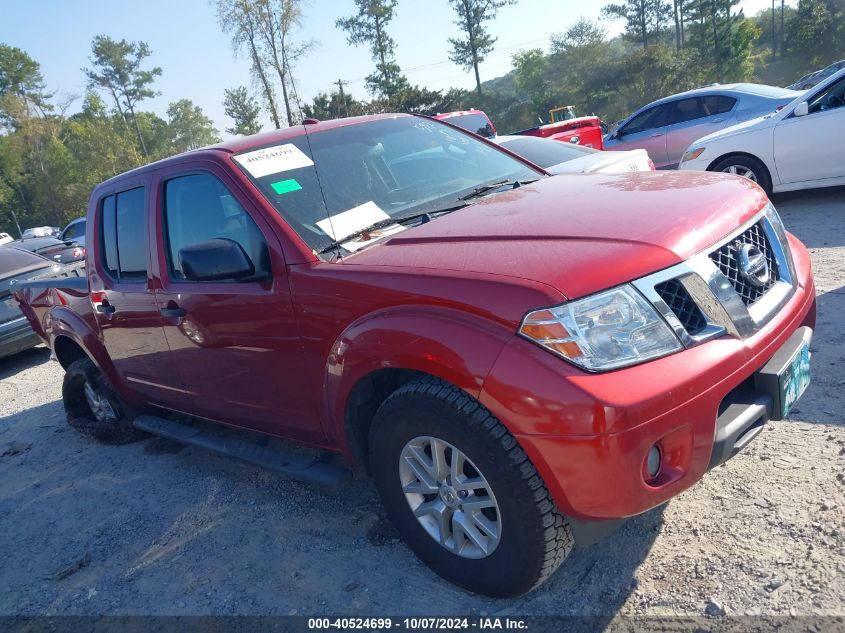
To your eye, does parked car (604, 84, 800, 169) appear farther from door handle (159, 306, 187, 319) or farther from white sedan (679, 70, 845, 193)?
door handle (159, 306, 187, 319)

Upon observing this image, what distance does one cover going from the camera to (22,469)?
473 centimetres

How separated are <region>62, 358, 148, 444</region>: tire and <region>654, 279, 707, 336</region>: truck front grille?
12.5ft

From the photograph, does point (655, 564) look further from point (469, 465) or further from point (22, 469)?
point (22, 469)

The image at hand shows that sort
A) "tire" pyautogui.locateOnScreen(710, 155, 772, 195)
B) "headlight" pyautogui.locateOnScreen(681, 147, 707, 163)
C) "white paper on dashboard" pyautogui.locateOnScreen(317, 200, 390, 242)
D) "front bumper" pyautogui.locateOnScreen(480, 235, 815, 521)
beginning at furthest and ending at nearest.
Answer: "headlight" pyautogui.locateOnScreen(681, 147, 707, 163)
"tire" pyautogui.locateOnScreen(710, 155, 772, 195)
"white paper on dashboard" pyautogui.locateOnScreen(317, 200, 390, 242)
"front bumper" pyautogui.locateOnScreen(480, 235, 815, 521)

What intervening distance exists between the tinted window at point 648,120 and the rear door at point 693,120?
0.16 m

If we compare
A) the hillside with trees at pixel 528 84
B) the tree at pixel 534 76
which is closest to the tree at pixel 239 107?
the hillside with trees at pixel 528 84

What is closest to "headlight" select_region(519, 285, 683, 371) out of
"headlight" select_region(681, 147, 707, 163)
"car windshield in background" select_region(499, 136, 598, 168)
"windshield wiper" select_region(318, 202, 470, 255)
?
"windshield wiper" select_region(318, 202, 470, 255)

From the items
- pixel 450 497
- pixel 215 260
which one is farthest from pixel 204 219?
pixel 450 497

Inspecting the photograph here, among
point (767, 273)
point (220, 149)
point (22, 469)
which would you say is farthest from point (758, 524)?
point (22, 469)

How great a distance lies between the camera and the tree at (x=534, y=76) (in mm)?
51406

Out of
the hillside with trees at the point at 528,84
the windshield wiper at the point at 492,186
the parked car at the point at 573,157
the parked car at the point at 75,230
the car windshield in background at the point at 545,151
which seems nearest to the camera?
the windshield wiper at the point at 492,186

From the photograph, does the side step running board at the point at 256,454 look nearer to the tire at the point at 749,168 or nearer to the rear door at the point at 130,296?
the rear door at the point at 130,296

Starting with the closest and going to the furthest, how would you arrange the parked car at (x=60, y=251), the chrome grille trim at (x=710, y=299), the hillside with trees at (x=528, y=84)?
the chrome grille trim at (x=710, y=299)
the parked car at (x=60, y=251)
the hillside with trees at (x=528, y=84)

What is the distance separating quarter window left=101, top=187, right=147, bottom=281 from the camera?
3.66m
